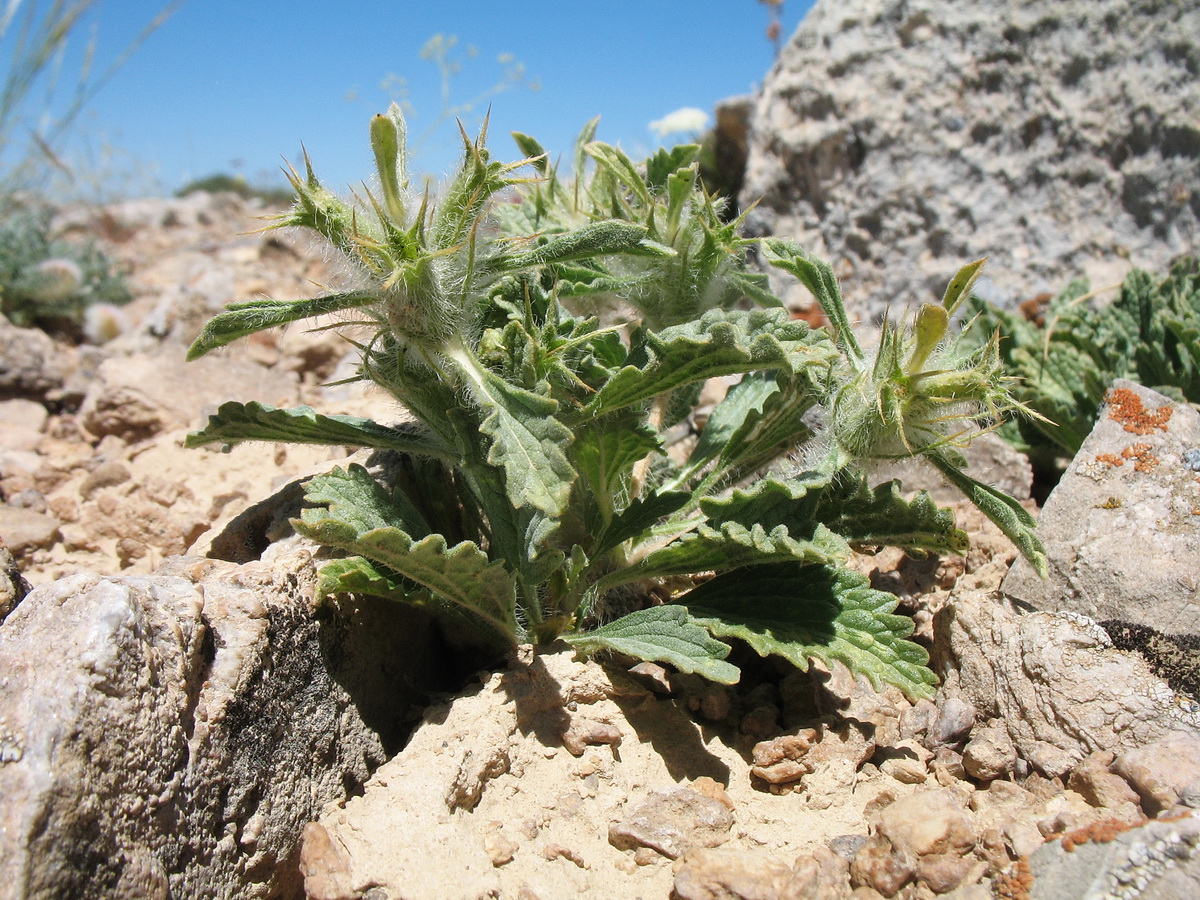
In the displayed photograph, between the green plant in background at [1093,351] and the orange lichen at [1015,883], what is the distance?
2063mm

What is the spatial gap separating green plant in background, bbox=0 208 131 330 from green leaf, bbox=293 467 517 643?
5.05 m

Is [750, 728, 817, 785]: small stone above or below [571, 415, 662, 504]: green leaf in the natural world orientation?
below

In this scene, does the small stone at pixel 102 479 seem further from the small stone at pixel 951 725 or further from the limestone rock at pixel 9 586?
the small stone at pixel 951 725

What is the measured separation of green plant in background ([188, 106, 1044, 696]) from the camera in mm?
2074

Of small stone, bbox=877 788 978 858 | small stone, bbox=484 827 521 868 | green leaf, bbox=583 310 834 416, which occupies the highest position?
green leaf, bbox=583 310 834 416

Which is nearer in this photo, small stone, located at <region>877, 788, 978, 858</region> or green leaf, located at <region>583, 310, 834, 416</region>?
small stone, located at <region>877, 788, 978, 858</region>

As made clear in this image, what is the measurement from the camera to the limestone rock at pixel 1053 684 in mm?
2049

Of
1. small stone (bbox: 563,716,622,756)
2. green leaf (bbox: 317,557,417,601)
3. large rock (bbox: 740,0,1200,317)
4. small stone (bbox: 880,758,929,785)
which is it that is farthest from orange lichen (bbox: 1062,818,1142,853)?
large rock (bbox: 740,0,1200,317)

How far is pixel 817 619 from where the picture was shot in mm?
2295

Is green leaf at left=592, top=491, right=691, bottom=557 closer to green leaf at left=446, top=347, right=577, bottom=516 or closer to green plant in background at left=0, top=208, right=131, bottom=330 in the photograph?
green leaf at left=446, top=347, right=577, bottom=516

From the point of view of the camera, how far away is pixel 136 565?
10.2ft

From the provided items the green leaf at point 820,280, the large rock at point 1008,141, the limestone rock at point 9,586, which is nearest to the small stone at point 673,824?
the green leaf at point 820,280

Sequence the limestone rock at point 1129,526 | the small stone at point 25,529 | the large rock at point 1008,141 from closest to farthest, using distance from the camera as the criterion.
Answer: the limestone rock at point 1129,526 < the small stone at point 25,529 < the large rock at point 1008,141

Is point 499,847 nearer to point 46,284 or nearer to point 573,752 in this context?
point 573,752
